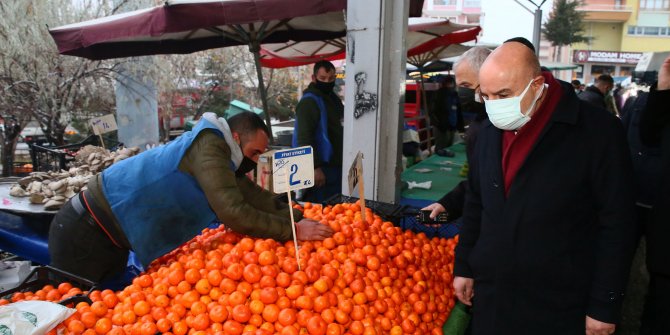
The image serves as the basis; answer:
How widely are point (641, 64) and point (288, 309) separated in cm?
2108

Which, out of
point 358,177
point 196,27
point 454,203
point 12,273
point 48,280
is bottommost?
point 12,273

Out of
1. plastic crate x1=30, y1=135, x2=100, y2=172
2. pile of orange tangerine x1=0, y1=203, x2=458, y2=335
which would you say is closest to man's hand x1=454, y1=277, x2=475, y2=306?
pile of orange tangerine x1=0, y1=203, x2=458, y2=335

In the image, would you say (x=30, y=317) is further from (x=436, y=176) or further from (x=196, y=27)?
(x=436, y=176)

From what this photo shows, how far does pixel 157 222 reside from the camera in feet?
8.31

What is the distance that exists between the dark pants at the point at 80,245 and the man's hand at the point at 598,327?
2425 millimetres

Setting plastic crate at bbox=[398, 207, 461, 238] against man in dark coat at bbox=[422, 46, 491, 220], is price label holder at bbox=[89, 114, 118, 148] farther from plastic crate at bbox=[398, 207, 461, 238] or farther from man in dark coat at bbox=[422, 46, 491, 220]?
man in dark coat at bbox=[422, 46, 491, 220]

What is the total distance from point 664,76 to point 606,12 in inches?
2376

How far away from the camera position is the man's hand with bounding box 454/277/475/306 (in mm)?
2324

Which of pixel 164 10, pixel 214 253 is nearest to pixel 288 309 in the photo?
pixel 214 253

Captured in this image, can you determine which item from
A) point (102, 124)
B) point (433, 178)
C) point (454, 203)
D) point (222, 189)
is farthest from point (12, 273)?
point (433, 178)

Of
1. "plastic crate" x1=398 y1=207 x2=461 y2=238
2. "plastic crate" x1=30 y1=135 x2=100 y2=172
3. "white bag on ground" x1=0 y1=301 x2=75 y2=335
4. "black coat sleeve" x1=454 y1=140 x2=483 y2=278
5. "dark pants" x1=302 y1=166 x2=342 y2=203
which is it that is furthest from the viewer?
Result: "plastic crate" x1=30 y1=135 x2=100 y2=172

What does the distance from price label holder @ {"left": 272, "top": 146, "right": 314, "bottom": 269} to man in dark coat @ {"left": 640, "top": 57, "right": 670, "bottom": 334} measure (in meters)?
1.91

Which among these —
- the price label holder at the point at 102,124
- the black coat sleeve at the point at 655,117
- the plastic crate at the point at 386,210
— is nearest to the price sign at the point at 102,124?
the price label holder at the point at 102,124

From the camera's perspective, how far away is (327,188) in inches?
200
